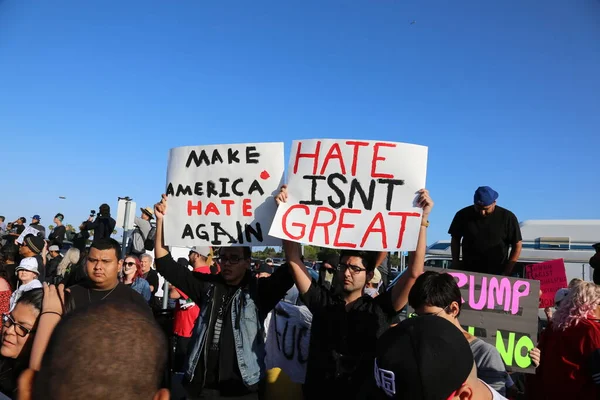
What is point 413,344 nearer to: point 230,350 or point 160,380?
point 160,380

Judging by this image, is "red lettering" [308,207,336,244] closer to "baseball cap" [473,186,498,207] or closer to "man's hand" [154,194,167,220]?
"man's hand" [154,194,167,220]

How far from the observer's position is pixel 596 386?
4051 millimetres

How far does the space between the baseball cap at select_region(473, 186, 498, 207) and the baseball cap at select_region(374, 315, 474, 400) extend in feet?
11.5

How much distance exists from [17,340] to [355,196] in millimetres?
2386

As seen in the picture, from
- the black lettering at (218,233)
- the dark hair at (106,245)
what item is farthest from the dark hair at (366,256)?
the dark hair at (106,245)

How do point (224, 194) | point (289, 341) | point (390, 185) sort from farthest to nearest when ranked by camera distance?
point (289, 341) < point (224, 194) < point (390, 185)

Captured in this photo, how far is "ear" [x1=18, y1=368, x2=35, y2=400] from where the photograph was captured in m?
1.36

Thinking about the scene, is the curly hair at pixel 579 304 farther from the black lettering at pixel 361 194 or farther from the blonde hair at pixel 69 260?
the blonde hair at pixel 69 260

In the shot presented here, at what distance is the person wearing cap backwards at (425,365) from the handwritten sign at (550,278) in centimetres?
400

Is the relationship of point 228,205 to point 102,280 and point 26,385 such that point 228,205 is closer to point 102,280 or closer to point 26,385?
point 102,280

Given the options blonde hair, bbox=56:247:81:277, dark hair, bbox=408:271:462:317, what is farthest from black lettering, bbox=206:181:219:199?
blonde hair, bbox=56:247:81:277

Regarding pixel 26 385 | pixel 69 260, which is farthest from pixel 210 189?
pixel 69 260

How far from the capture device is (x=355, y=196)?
3.77m

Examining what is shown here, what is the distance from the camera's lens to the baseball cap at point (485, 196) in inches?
195
